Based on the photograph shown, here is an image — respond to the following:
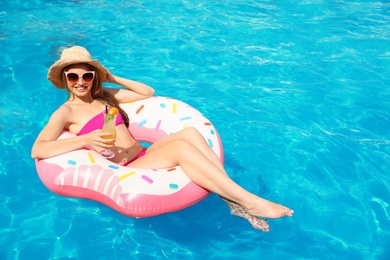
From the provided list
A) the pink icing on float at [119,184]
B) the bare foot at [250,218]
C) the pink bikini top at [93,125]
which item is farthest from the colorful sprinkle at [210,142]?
the pink bikini top at [93,125]

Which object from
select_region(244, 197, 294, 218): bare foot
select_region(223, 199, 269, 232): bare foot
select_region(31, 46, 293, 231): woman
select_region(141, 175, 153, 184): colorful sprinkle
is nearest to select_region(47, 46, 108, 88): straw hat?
select_region(31, 46, 293, 231): woman

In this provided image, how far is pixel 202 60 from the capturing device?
700cm

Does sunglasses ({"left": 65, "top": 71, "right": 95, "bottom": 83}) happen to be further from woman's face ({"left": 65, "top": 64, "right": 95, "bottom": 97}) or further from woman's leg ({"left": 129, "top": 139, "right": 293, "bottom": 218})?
woman's leg ({"left": 129, "top": 139, "right": 293, "bottom": 218})

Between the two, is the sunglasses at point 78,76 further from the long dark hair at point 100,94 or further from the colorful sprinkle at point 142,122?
the colorful sprinkle at point 142,122

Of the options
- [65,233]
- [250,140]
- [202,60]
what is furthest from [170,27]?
[65,233]

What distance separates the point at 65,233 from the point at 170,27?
5159mm

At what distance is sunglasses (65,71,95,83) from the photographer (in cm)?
376

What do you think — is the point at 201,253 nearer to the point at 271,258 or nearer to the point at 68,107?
the point at 271,258

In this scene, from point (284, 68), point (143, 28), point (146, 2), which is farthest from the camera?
point (146, 2)

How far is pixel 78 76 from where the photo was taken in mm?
3773

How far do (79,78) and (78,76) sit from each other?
0.08 ft

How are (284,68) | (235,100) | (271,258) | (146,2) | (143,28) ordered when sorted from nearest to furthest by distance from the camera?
(271,258) < (235,100) < (284,68) < (143,28) < (146,2)

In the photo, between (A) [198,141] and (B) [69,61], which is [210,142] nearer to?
(A) [198,141]

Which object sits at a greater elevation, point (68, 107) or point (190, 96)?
point (68, 107)
